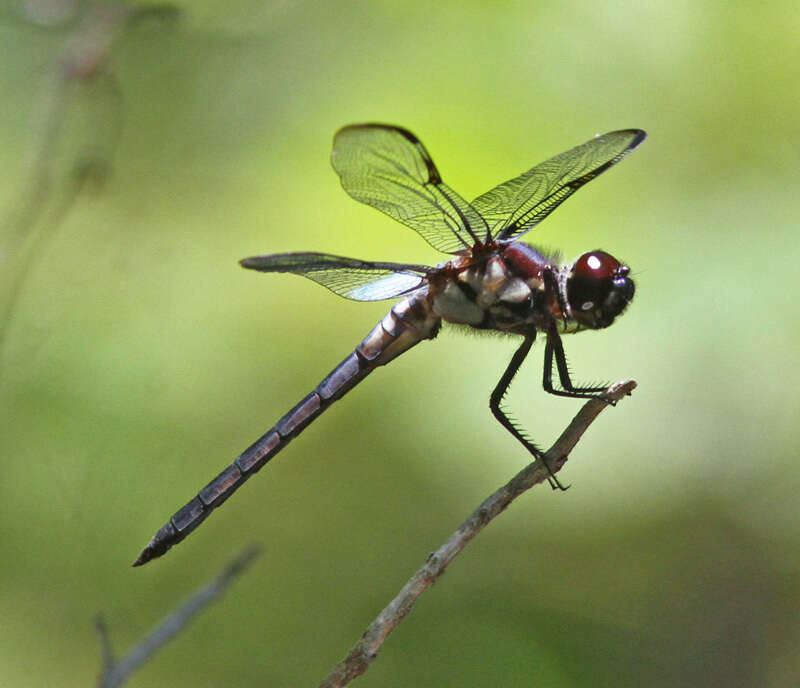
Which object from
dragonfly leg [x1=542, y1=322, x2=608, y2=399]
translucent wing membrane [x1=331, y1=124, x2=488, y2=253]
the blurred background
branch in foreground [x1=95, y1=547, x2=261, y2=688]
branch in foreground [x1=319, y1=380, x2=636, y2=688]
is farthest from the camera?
the blurred background

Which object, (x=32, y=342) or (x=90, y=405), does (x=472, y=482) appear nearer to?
(x=90, y=405)

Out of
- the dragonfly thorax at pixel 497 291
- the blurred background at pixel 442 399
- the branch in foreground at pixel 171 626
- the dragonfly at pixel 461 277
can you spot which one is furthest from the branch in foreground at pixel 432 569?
the blurred background at pixel 442 399

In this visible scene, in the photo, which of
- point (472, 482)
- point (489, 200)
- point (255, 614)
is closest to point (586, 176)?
point (489, 200)

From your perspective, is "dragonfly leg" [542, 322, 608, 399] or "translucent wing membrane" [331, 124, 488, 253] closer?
"translucent wing membrane" [331, 124, 488, 253]

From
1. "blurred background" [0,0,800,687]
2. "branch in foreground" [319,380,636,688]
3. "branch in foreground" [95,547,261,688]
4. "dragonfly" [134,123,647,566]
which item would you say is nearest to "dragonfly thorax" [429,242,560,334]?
"dragonfly" [134,123,647,566]

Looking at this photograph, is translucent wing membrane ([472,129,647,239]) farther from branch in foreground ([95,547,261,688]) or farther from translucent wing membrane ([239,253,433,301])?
branch in foreground ([95,547,261,688])

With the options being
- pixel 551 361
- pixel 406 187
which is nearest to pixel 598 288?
pixel 551 361

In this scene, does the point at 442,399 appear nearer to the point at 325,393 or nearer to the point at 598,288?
the point at 325,393
